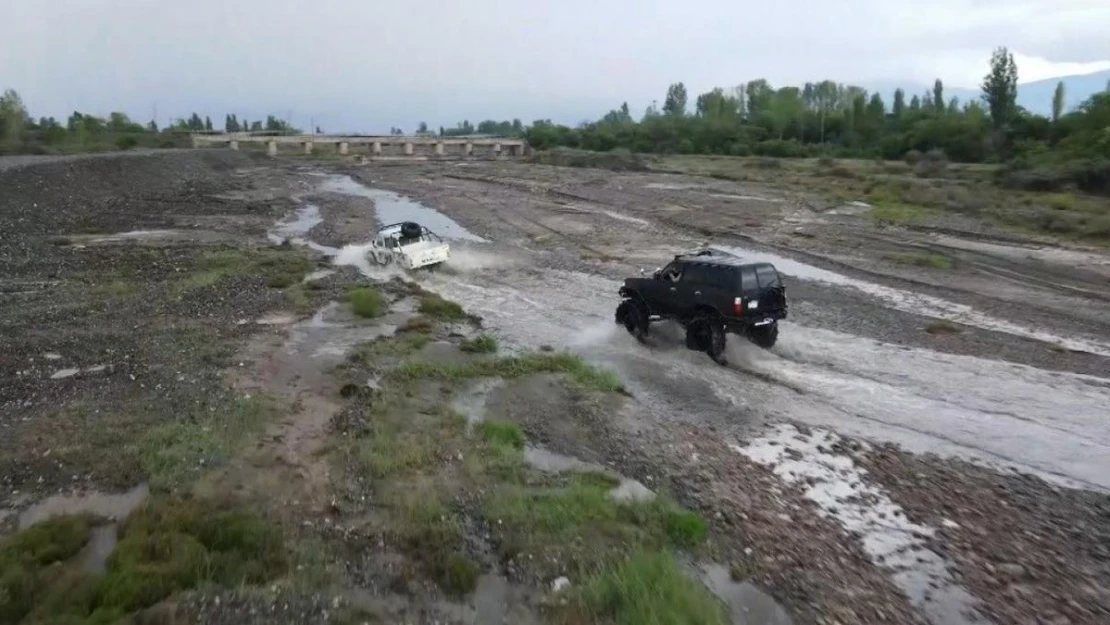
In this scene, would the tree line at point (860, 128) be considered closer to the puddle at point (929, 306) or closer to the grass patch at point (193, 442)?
the puddle at point (929, 306)

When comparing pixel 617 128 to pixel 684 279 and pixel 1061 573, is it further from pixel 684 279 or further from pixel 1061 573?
pixel 1061 573

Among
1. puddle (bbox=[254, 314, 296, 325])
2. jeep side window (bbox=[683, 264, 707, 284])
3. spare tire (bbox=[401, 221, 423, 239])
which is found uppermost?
jeep side window (bbox=[683, 264, 707, 284])

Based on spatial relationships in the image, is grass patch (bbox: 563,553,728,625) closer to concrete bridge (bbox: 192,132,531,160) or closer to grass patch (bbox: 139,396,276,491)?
grass patch (bbox: 139,396,276,491)

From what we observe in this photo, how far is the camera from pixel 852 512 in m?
12.1

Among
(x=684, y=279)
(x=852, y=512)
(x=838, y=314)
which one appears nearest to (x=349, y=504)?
(x=852, y=512)

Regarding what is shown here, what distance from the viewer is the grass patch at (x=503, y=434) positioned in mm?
14391

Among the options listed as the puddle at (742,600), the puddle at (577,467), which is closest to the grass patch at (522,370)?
the puddle at (577,467)

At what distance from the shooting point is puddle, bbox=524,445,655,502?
1243 cm

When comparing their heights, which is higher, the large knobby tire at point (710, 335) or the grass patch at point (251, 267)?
the large knobby tire at point (710, 335)

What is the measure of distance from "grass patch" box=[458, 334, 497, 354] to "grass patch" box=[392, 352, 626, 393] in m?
1.20

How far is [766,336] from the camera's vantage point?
20.5 meters

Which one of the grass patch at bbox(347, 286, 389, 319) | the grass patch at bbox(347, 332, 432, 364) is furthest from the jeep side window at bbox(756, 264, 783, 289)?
the grass patch at bbox(347, 286, 389, 319)

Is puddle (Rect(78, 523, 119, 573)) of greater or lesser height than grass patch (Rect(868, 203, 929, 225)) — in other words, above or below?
below

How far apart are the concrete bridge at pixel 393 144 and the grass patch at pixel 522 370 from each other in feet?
380
